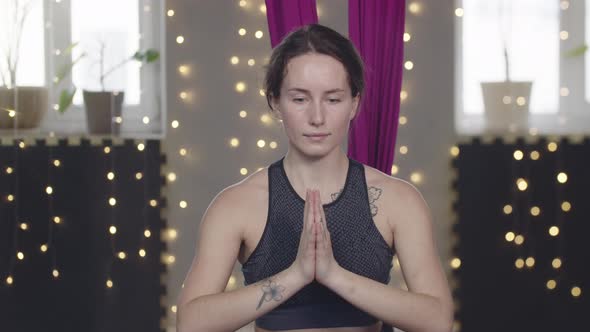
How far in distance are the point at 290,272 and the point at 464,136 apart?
6.59 feet

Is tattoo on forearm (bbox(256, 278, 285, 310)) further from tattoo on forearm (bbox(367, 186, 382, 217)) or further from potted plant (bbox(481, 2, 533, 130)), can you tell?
potted plant (bbox(481, 2, 533, 130))

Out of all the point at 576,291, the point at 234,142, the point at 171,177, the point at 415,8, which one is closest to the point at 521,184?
the point at 576,291

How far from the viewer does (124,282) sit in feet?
10.8

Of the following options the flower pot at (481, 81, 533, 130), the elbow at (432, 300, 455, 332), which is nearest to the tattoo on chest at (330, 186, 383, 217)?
the elbow at (432, 300, 455, 332)

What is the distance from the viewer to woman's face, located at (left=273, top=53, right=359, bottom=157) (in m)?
1.52

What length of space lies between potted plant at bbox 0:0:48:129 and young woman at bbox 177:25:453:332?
1.83m

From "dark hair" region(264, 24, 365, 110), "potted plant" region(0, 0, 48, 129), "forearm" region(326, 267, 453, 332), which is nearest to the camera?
"forearm" region(326, 267, 453, 332)

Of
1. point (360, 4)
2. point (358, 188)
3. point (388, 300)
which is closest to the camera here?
point (388, 300)

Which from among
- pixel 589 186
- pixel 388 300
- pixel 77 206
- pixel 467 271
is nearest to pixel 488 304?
pixel 467 271

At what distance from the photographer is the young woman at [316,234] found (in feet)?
4.76

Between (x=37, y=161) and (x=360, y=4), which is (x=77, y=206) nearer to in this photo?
→ (x=37, y=161)

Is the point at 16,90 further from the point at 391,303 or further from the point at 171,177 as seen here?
the point at 391,303

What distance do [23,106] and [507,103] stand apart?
189cm

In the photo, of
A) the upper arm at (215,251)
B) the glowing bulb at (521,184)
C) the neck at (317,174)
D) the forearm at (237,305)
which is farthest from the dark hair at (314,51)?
the glowing bulb at (521,184)
